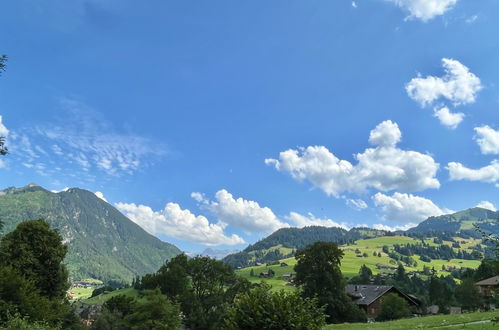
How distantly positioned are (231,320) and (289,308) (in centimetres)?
272

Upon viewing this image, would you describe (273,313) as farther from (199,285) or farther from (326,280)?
(199,285)

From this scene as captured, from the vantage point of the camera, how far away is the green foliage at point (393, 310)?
268 ft

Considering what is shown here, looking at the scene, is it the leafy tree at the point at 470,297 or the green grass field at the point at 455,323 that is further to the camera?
the leafy tree at the point at 470,297

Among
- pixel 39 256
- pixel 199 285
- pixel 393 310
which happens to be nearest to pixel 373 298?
pixel 393 310

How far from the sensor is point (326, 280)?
70.6 m

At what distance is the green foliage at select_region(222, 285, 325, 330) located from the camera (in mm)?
15377

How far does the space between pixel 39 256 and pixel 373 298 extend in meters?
84.3

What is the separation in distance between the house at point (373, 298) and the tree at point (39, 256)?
73451 millimetres

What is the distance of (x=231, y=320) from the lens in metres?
16.5

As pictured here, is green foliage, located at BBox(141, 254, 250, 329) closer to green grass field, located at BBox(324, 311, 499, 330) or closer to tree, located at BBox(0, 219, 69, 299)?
tree, located at BBox(0, 219, 69, 299)

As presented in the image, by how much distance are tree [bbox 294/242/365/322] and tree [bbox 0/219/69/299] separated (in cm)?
4112

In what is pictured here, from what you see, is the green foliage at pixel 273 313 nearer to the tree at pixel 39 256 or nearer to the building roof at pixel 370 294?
the tree at pixel 39 256

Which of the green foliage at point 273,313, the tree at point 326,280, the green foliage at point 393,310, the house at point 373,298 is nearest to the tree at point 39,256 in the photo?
the tree at point 326,280

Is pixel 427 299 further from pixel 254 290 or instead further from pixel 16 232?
pixel 254 290
